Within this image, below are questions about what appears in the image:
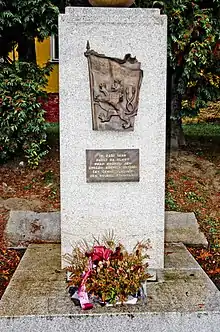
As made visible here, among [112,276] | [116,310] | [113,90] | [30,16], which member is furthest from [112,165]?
[30,16]

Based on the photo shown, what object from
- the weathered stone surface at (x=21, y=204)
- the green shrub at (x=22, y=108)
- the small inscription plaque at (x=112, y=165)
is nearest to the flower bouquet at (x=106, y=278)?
the small inscription plaque at (x=112, y=165)

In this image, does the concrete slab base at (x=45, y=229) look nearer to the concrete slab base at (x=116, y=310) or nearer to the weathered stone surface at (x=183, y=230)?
→ the weathered stone surface at (x=183, y=230)

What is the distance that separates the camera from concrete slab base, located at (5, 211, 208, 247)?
5.23 meters

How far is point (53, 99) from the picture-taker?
1129 centimetres

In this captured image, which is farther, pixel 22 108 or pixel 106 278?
pixel 22 108

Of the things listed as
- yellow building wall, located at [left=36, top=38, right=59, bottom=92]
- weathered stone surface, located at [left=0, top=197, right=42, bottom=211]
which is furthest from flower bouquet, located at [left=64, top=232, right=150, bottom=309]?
yellow building wall, located at [left=36, top=38, right=59, bottom=92]

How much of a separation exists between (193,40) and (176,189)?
2002 mm

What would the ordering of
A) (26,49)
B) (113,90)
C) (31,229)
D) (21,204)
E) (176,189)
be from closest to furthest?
(113,90)
(31,229)
(21,204)
(176,189)
(26,49)

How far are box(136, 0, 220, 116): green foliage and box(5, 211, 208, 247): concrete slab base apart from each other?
2.12 metres

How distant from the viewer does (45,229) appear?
5277 millimetres

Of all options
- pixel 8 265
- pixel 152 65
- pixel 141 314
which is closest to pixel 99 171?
pixel 152 65

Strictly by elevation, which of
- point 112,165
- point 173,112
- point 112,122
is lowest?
point 112,165

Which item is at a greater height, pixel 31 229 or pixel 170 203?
pixel 170 203

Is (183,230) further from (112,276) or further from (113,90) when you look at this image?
(113,90)
